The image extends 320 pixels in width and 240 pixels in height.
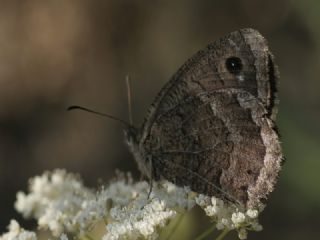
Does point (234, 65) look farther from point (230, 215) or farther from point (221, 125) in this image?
point (230, 215)

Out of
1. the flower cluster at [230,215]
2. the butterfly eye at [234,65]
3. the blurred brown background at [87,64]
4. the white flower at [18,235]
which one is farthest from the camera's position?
the blurred brown background at [87,64]

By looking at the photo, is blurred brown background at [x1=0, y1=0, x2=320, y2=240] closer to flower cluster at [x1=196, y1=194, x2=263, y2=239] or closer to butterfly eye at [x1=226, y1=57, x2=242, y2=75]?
butterfly eye at [x1=226, y1=57, x2=242, y2=75]

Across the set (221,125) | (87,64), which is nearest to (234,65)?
(221,125)

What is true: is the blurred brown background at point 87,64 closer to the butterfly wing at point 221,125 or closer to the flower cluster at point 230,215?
the butterfly wing at point 221,125

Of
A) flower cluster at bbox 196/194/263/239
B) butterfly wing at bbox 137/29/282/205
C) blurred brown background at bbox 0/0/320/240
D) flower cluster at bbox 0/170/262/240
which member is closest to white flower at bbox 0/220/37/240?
flower cluster at bbox 0/170/262/240

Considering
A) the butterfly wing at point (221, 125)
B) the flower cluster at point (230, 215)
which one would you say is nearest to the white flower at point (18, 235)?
the butterfly wing at point (221, 125)

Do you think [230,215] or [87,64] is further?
[87,64]
